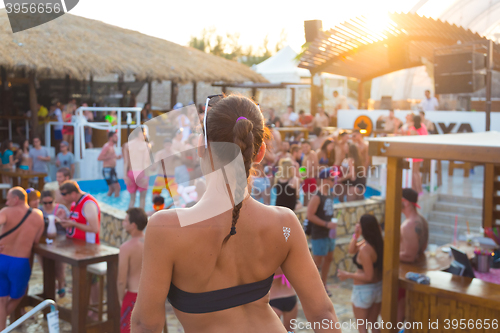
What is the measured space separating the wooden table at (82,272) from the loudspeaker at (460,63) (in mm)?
5802

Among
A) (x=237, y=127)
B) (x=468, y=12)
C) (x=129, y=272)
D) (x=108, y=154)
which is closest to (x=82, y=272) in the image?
(x=129, y=272)

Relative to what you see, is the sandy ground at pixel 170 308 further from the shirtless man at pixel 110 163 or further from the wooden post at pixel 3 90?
the wooden post at pixel 3 90

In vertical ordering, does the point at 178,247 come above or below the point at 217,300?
above

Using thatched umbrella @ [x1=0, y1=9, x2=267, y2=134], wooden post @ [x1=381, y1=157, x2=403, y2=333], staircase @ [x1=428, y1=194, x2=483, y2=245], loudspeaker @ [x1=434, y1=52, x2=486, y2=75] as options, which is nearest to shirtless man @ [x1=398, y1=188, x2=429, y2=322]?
wooden post @ [x1=381, y1=157, x2=403, y2=333]

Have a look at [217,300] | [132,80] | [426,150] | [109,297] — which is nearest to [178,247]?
[217,300]

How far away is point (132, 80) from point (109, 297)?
16.9 m

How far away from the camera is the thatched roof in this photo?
1185 centimetres

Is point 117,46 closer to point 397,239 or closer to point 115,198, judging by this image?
point 115,198

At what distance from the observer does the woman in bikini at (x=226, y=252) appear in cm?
138

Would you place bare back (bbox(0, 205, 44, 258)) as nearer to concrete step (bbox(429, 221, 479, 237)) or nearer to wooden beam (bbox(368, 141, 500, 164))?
wooden beam (bbox(368, 141, 500, 164))

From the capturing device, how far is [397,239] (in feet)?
14.2

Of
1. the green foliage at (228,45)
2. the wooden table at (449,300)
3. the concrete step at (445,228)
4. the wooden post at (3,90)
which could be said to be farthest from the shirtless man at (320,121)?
the green foliage at (228,45)

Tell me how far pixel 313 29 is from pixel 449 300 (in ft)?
33.7

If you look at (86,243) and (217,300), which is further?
(86,243)
